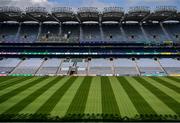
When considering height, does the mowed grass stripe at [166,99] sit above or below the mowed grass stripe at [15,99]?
above

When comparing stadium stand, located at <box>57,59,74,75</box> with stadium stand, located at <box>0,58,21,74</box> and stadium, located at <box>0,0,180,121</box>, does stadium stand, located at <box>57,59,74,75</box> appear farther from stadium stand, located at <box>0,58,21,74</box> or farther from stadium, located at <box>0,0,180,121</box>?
stadium stand, located at <box>0,58,21,74</box>

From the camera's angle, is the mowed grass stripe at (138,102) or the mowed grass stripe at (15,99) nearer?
the mowed grass stripe at (138,102)

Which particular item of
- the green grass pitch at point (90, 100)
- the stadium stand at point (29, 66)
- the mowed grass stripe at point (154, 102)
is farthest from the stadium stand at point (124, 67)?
the mowed grass stripe at point (154, 102)

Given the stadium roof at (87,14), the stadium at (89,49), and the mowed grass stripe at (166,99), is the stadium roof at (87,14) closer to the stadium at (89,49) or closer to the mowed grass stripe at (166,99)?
the stadium at (89,49)

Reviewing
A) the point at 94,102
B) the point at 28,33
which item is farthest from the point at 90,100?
the point at 28,33

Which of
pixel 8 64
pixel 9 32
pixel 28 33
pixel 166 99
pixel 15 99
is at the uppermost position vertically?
pixel 9 32

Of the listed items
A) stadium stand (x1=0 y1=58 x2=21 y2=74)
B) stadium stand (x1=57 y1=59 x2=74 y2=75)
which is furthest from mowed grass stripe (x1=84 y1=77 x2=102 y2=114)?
stadium stand (x1=0 y1=58 x2=21 y2=74)

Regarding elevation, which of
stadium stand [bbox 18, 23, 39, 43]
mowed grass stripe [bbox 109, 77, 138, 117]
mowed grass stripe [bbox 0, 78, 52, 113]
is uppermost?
stadium stand [bbox 18, 23, 39, 43]

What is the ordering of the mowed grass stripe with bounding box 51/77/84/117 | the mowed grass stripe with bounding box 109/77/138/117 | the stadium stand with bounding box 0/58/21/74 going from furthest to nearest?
the stadium stand with bounding box 0/58/21/74 < the mowed grass stripe with bounding box 51/77/84/117 < the mowed grass stripe with bounding box 109/77/138/117

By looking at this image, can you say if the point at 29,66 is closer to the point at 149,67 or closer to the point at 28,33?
the point at 28,33

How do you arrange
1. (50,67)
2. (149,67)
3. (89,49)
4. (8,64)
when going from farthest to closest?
1. (89,49)
2. (8,64)
3. (50,67)
4. (149,67)

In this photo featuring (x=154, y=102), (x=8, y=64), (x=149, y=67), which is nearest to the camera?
(x=154, y=102)

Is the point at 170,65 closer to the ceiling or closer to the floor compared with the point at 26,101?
closer to the ceiling

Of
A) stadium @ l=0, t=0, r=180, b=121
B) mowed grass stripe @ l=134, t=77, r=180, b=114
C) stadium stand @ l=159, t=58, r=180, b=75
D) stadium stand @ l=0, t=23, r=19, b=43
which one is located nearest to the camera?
mowed grass stripe @ l=134, t=77, r=180, b=114
